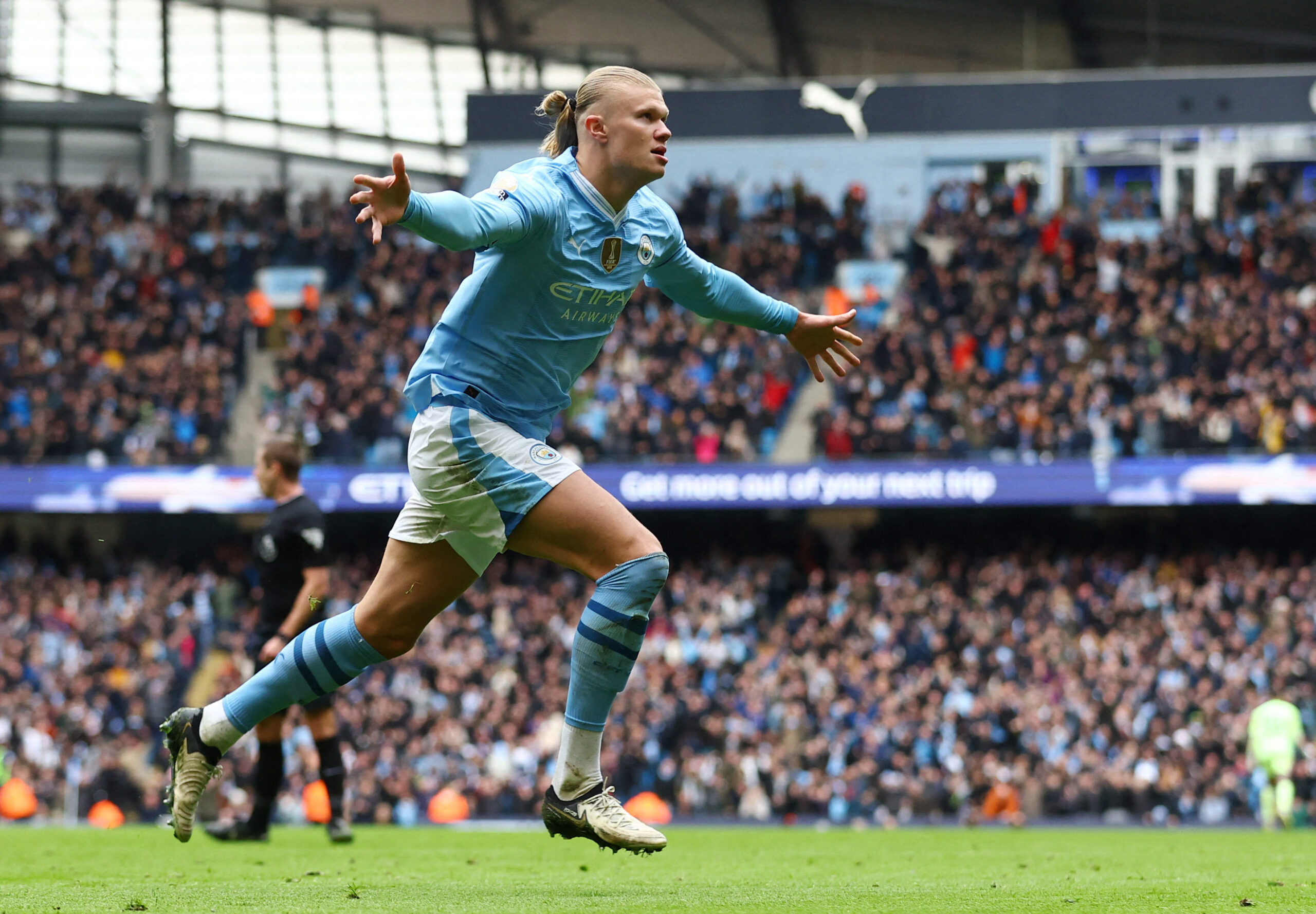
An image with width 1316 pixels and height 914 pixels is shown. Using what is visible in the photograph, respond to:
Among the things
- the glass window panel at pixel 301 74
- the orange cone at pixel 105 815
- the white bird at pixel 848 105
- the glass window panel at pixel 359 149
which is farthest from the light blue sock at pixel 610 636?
the glass window panel at pixel 301 74

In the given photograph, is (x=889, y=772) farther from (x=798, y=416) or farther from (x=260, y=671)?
(x=260, y=671)

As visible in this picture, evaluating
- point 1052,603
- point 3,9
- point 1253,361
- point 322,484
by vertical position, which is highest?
point 3,9

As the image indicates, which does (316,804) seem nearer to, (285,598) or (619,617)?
(285,598)

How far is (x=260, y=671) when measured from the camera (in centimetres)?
570

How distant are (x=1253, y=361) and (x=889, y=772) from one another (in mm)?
9040

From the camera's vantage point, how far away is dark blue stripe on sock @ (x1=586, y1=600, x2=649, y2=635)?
520cm

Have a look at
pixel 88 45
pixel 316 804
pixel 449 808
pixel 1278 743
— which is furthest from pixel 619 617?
pixel 88 45

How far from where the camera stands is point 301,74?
3422 centimetres

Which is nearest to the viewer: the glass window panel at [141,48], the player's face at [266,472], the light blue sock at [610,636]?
the light blue sock at [610,636]

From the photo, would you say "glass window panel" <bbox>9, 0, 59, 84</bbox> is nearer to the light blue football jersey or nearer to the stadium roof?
the stadium roof

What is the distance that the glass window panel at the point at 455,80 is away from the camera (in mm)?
32719

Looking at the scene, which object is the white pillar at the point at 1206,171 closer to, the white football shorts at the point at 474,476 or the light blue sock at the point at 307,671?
the white football shorts at the point at 474,476

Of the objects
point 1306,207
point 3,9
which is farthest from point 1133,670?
point 3,9

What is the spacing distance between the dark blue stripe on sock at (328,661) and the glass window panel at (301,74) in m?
30.0
